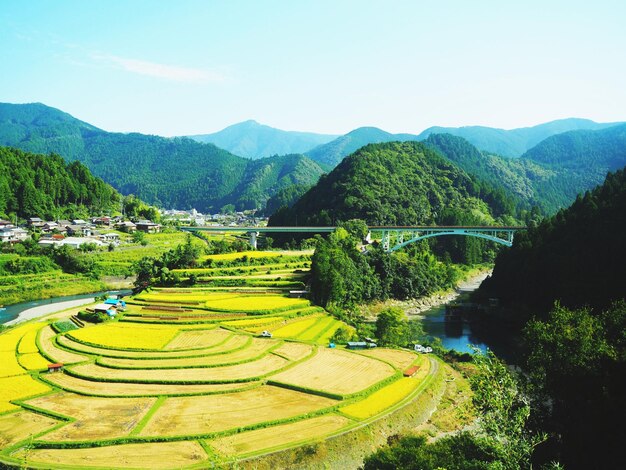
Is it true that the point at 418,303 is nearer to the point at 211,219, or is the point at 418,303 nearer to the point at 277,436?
the point at 277,436

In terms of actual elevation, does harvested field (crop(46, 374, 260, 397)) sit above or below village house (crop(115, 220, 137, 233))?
below

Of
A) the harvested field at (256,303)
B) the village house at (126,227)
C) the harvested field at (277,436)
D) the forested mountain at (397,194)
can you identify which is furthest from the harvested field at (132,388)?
the village house at (126,227)

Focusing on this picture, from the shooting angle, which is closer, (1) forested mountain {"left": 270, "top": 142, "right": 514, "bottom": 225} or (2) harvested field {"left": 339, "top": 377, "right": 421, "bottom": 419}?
(2) harvested field {"left": 339, "top": 377, "right": 421, "bottom": 419}

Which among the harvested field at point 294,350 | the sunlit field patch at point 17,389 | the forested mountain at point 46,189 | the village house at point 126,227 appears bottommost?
the harvested field at point 294,350

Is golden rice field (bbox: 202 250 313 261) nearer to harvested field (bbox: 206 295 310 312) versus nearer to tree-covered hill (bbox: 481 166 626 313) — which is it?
harvested field (bbox: 206 295 310 312)

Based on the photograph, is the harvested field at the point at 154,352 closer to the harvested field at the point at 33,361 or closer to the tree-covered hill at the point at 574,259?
the harvested field at the point at 33,361

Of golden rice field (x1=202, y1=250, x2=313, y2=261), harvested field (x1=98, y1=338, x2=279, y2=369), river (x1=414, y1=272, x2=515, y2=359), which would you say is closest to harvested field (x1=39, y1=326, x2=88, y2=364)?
harvested field (x1=98, y1=338, x2=279, y2=369)
